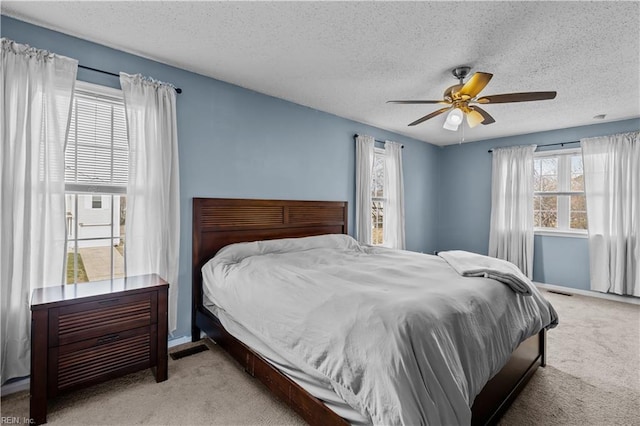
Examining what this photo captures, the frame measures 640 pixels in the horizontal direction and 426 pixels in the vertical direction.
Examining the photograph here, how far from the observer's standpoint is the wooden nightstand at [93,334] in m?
1.79

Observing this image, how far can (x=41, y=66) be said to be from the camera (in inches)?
86.0

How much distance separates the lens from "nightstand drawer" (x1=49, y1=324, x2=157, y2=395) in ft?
6.14

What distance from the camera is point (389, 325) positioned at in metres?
1.40

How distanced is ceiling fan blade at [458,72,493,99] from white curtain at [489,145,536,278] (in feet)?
10.5

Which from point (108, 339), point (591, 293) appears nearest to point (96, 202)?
point (108, 339)

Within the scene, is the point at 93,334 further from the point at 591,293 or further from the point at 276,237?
the point at 591,293

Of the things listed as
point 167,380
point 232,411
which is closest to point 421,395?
point 232,411

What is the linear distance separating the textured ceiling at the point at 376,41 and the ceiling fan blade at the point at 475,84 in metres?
0.28

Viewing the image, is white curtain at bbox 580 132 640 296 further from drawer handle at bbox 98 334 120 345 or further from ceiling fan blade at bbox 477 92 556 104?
drawer handle at bbox 98 334 120 345

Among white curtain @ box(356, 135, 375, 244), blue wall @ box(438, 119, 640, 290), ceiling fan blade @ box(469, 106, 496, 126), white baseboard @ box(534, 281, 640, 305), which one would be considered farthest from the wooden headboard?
white baseboard @ box(534, 281, 640, 305)

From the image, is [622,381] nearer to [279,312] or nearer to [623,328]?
[623,328]

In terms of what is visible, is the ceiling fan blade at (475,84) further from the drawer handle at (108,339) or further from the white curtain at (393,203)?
the drawer handle at (108,339)

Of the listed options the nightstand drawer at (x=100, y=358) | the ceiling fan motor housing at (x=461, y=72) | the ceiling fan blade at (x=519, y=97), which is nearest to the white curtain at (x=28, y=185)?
the nightstand drawer at (x=100, y=358)

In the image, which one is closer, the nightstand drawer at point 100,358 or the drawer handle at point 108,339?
the nightstand drawer at point 100,358
